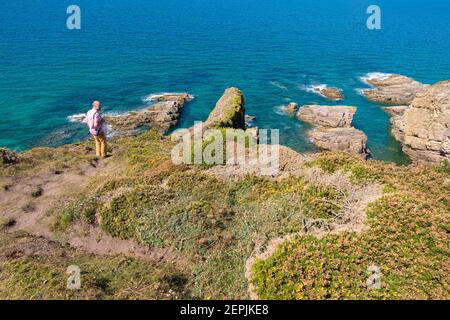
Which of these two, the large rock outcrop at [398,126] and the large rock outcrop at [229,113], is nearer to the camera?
the large rock outcrop at [229,113]

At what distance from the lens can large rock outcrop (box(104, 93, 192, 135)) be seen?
216 feet

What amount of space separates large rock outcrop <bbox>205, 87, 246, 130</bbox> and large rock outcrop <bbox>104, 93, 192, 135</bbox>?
56.8 ft

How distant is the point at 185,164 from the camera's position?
2495 cm

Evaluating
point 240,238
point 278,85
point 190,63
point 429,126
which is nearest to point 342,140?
point 429,126

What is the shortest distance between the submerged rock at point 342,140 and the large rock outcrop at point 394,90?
25.2 meters

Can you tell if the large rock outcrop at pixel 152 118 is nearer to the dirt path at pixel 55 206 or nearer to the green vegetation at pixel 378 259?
the dirt path at pixel 55 206

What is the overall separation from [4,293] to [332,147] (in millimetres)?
56597

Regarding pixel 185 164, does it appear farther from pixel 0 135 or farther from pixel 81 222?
pixel 0 135

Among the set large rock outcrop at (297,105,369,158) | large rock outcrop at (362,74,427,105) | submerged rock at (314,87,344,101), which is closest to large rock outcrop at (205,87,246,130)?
large rock outcrop at (297,105,369,158)

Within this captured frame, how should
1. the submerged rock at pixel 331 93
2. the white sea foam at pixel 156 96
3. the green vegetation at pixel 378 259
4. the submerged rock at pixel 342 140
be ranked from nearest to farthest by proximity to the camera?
the green vegetation at pixel 378 259, the submerged rock at pixel 342 140, the white sea foam at pixel 156 96, the submerged rock at pixel 331 93

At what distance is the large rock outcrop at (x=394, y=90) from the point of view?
85062 mm

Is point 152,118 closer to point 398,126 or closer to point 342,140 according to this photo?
point 342,140

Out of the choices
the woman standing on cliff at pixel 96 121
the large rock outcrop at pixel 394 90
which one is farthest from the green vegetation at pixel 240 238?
the large rock outcrop at pixel 394 90
